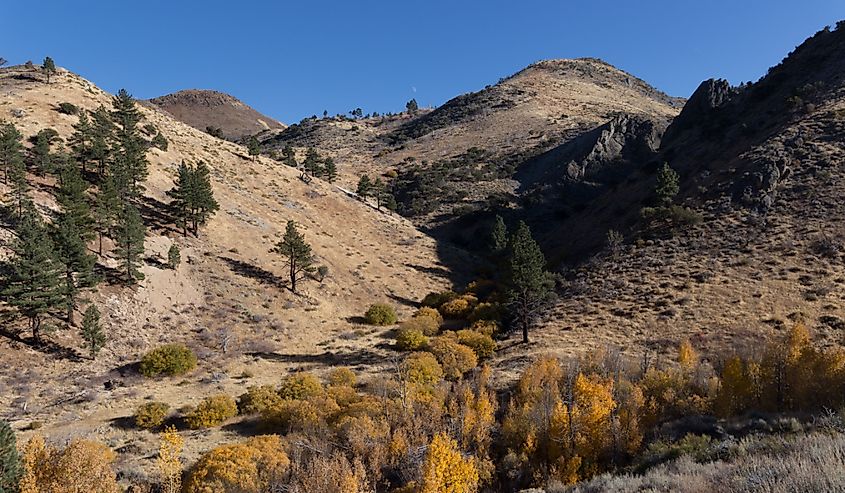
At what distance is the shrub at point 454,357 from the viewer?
117 feet

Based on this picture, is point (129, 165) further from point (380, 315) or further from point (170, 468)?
point (170, 468)

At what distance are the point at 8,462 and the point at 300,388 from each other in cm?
1600

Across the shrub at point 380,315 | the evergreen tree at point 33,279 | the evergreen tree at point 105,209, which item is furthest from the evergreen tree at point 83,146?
the shrub at point 380,315

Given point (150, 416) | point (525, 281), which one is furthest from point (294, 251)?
point (525, 281)

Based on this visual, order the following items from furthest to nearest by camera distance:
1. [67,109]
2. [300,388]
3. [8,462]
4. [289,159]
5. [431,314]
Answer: [289,159], [67,109], [431,314], [300,388], [8,462]

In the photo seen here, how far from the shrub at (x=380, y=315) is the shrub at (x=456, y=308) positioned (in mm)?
6388

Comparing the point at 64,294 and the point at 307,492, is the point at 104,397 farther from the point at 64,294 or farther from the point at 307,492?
the point at 307,492

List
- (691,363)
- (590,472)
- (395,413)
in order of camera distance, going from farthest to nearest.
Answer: (691,363) < (395,413) < (590,472)

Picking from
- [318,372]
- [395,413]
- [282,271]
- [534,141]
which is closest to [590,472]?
[395,413]

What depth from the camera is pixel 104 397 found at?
3144 cm

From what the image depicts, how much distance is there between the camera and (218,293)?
48844 millimetres

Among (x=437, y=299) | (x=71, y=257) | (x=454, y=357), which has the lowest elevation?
(x=454, y=357)

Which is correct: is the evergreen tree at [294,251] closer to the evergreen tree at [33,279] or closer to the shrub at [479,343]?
the evergreen tree at [33,279]

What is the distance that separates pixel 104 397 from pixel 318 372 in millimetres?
14922
